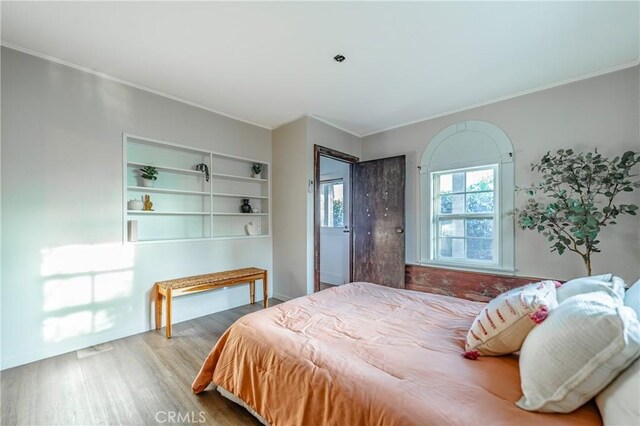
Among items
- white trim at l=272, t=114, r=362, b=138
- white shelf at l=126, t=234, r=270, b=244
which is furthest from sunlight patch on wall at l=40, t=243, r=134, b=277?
white trim at l=272, t=114, r=362, b=138

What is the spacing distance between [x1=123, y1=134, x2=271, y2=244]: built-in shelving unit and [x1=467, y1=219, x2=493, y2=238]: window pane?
265cm

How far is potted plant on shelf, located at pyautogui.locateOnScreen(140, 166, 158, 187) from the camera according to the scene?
2.85 meters

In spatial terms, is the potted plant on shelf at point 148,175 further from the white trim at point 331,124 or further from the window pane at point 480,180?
the window pane at point 480,180

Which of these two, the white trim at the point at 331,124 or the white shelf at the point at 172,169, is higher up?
the white trim at the point at 331,124

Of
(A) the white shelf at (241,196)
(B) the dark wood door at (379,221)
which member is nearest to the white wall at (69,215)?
(A) the white shelf at (241,196)

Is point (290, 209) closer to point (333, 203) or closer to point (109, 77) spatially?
point (333, 203)

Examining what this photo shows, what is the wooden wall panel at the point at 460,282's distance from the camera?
2943 millimetres

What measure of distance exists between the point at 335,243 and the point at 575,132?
348 centimetres

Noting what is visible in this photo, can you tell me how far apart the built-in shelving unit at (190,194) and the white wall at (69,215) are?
16cm

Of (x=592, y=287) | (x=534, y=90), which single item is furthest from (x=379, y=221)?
(x=592, y=287)

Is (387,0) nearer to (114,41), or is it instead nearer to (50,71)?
(114,41)

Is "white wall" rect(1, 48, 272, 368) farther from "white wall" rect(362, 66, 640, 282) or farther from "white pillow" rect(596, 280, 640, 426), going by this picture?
"white wall" rect(362, 66, 640, 282)

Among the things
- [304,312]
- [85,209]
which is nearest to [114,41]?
[85,209]

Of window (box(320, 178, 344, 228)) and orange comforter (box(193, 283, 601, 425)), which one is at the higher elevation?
window (box(320, 178, 344, 228))
